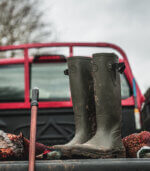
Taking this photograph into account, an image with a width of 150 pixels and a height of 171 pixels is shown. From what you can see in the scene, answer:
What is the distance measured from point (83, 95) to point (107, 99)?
0.20m

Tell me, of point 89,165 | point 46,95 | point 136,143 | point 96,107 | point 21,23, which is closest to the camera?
point 89,165

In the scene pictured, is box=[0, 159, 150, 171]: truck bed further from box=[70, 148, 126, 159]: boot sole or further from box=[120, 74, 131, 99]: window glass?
box=[120, 74, 131, 99]: window glass

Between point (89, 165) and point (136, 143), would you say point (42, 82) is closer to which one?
point (136, 143)

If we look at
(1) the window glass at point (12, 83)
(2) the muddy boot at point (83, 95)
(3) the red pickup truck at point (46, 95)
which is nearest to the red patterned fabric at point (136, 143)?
(2) the muddy boot at point (83, 95)

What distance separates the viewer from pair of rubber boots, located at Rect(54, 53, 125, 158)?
1.75 metres

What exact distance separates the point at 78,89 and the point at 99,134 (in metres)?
0.31

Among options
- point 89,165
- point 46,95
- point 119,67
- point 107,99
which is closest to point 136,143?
point 107,99

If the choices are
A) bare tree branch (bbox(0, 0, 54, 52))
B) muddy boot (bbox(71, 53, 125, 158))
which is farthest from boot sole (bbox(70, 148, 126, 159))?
bare tree branch (bbox(0, 0, 54, 52))

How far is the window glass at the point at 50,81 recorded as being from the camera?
3.36 meters

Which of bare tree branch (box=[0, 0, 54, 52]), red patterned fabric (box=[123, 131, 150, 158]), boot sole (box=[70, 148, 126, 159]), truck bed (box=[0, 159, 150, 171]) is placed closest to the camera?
truck bed (box=[0, 159, 150, 171])

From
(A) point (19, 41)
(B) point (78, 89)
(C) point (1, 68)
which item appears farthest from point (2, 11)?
(B) point (78, 89)

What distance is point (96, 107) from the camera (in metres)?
1.96

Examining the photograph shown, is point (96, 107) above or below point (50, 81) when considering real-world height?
below

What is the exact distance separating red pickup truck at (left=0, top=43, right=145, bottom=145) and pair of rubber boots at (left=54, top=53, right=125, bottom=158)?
114cm
